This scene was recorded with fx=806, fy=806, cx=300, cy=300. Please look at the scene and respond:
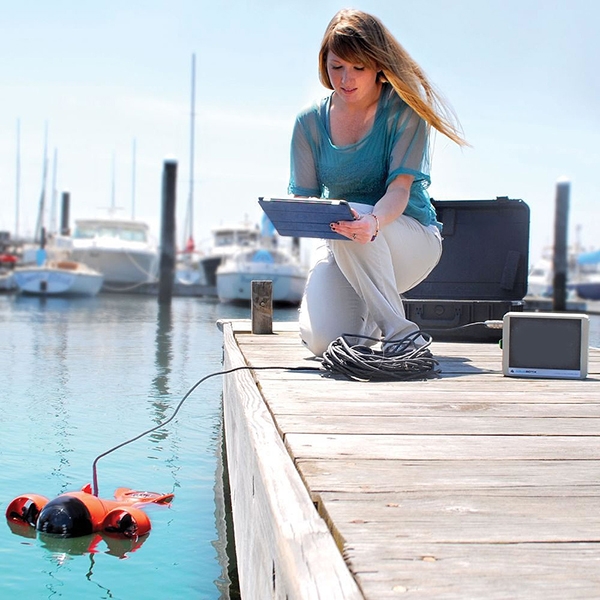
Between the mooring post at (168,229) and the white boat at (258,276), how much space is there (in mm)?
1686

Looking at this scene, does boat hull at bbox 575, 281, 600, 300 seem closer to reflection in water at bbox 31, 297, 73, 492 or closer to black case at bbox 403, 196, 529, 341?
reflection in water at bbox 31, 297, 73, 492

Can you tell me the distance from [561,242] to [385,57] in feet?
78.9

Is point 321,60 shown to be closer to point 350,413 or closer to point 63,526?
point 350,413

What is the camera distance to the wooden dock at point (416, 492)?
978mm

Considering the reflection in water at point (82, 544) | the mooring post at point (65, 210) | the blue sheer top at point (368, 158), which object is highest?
the mooring post at point (65, 210)

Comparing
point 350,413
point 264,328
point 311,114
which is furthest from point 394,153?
point 264,328

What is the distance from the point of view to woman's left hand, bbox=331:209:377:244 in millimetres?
2553

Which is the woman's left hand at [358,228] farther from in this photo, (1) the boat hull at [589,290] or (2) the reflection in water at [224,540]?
(1) the boat hull at [589,290]

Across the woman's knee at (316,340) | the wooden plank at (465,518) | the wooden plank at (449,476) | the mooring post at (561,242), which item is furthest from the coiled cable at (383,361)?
the mooring post at (561,242)

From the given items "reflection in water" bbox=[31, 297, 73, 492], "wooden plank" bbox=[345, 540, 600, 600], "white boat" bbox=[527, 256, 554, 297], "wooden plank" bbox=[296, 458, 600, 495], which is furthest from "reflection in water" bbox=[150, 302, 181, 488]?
"white boat" bbox=[527, 256, 554, 297]

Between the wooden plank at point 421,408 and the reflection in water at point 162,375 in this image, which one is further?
the reflection in water at point 162,375

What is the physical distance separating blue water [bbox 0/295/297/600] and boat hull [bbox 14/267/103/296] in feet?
57.6

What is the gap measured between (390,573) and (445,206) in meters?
4.06

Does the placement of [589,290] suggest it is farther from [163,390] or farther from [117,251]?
[163,390]
